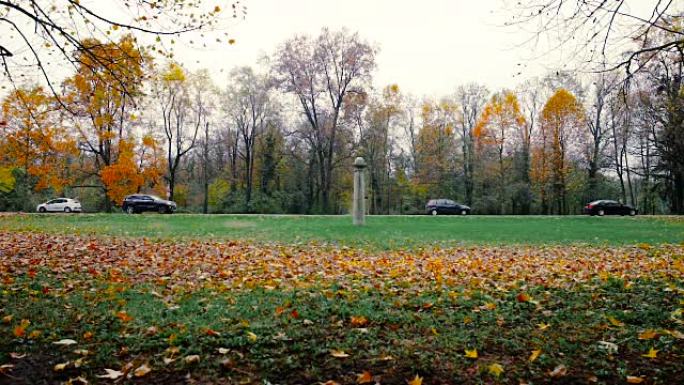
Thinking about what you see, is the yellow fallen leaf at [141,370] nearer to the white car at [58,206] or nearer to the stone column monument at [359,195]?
the stone column monument at [359,195]

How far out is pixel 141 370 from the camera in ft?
12.3

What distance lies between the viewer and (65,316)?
5.12 m

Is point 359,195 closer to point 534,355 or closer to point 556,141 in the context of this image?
point 534,355

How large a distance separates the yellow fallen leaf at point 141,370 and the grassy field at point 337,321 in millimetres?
13

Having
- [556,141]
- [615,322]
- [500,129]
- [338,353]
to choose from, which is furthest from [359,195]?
[500,129]

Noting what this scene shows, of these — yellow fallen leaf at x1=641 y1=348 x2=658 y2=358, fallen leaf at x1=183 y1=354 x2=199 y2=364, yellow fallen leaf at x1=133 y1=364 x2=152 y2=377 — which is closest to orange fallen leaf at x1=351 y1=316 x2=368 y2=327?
fallen leaf at x1=183 y1=354 x2=199 y2=364

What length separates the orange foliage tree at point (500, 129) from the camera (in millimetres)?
41625

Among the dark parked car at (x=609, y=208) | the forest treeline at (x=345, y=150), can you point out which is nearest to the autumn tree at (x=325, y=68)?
the forest treeline at (x=345, y=150)

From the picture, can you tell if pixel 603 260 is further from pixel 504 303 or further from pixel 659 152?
pixel 659 152

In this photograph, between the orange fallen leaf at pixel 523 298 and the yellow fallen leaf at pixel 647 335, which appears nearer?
the yellow fallen leaf at pixel 647 335

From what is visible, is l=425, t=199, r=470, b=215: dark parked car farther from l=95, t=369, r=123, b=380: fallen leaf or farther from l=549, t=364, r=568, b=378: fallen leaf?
l=95, t=369, r=123, b=380: fallen leaf

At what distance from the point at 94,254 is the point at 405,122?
127 ft

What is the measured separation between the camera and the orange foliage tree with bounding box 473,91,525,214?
41.6m

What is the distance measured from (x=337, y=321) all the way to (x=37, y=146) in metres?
31.6
